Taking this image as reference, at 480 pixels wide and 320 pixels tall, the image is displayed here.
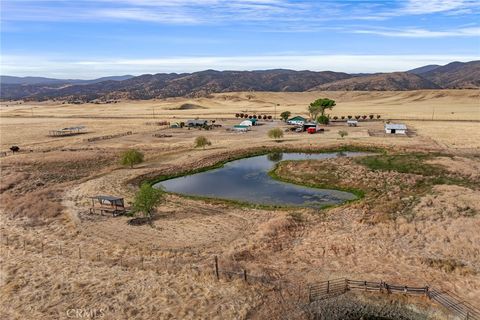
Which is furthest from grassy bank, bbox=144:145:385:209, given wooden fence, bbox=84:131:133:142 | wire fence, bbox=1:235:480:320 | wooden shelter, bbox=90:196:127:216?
wooden fence, bbox=84:131:133:142

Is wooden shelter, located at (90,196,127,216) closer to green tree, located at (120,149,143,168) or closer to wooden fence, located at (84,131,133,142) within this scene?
green tree, located at (120,149,143,168)

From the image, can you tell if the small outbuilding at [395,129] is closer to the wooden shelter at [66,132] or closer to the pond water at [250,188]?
the pond water at [250,188]

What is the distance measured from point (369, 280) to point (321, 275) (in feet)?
8.25

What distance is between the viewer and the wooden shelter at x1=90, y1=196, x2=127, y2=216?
32.3m

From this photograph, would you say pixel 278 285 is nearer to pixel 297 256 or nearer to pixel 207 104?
pixel 297 256

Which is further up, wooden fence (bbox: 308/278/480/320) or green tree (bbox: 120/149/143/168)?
green tree (bbox: 120/149/143/168)

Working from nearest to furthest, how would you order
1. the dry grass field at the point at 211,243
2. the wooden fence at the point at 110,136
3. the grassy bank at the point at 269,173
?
the dry grass field at the point at 211,243, the grassy bank at the point at 269,173, the wooden fence at the point at 110,136

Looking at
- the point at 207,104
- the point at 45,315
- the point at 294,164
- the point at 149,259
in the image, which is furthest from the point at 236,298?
the point at 207,104

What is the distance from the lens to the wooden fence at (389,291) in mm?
18750

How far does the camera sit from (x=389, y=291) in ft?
66.4

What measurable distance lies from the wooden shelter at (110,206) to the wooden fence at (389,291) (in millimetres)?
17956

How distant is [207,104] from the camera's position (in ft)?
508

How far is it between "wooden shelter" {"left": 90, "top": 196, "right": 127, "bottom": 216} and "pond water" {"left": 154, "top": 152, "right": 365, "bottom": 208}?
25.3 feet

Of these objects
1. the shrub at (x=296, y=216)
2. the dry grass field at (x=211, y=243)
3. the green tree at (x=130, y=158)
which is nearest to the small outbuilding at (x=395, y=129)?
the dry grass field at (x=211, y=243)
